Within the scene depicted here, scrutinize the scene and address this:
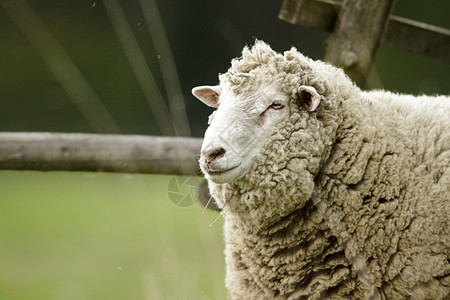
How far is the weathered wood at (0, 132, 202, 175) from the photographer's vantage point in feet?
12.6

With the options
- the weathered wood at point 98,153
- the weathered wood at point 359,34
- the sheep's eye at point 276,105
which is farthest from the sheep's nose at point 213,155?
the weathered wood at point 359,34

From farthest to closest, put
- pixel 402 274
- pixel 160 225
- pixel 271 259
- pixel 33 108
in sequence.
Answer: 1. pixel 33 108
2. pixel 160 225
3. pixel 271 259
4. pixel 402 274

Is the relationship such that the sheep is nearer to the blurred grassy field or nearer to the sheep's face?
the sheep's face

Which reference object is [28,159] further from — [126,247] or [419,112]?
[126,247]

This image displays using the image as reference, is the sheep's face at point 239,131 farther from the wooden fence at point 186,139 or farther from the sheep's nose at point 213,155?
the wooden fence at point 186,139

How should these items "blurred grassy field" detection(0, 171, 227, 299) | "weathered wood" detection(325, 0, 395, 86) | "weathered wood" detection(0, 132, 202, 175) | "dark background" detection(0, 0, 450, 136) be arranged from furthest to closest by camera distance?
"dark background" detection(0, 0, 450, 136)
"blurred grassy field" detection(0, 171, 227, 299)
"weathered wood" detection(0, 132, 202, 175)
"weathered wood" detection(325, 0, 395, 86)

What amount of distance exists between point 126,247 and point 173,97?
172 inches

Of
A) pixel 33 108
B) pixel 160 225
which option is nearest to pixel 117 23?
pixel 33 108

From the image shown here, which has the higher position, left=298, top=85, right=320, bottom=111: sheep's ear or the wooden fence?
left=298, top=85, right=320, bottom=111: sheep's ear

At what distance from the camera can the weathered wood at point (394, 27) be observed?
3729mm

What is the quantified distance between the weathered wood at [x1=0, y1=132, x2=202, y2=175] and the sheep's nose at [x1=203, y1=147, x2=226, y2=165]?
151 centimetres

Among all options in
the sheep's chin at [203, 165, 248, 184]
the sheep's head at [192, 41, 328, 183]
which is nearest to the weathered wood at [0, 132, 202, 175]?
the sheep's head at [192, 41, 328, 183]

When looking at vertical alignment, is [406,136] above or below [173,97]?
above

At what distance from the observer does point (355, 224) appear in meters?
2.44
